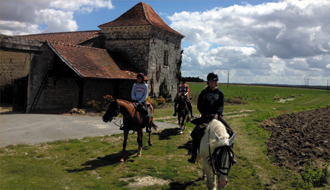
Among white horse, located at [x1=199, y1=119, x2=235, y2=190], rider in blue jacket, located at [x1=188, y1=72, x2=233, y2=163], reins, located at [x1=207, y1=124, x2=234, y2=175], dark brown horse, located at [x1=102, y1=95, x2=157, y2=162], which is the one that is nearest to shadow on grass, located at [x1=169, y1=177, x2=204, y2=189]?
rider in blue jacket, located at [x1=188, y1=72, x2=233, y2=163]

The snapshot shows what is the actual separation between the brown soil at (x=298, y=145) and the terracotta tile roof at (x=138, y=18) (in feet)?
45.5

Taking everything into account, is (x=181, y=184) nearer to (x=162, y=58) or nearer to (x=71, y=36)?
(x=162, y=58)

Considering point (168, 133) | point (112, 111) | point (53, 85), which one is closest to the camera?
point (112, 111)

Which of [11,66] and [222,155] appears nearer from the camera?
[222,155]

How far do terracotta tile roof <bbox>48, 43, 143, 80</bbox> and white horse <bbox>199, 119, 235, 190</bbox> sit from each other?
483 inches

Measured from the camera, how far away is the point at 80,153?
755 cm

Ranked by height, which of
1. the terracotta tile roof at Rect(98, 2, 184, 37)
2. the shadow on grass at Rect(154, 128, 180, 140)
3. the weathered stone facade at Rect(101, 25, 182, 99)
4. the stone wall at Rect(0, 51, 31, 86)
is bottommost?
the shadow on grass at Rect(154, 128, 180, 140)

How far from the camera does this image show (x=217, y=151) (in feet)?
14.4

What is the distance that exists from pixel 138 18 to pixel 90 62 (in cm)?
717

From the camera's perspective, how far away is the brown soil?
25.6 ft

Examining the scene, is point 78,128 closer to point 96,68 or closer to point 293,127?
point 96,68

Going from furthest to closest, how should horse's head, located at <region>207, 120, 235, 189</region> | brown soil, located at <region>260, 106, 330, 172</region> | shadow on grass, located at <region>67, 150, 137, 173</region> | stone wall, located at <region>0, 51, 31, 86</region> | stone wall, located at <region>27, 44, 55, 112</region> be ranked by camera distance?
stone wall, located at <region>0, 51, 31, 86</region>
stone wall, located at <region>27, 44, 55, 112</region>
brown soil, located at <region>260, 106, 330, 172</region>
shadow on grass, located at <region>67, 150, 137, 173</region>
horse's head, located at <region>207, 120, 235, 189</region>

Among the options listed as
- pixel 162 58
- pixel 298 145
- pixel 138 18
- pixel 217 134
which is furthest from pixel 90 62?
pixel 217 134

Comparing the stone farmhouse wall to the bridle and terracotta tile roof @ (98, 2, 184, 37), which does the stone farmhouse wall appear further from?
the bridle
